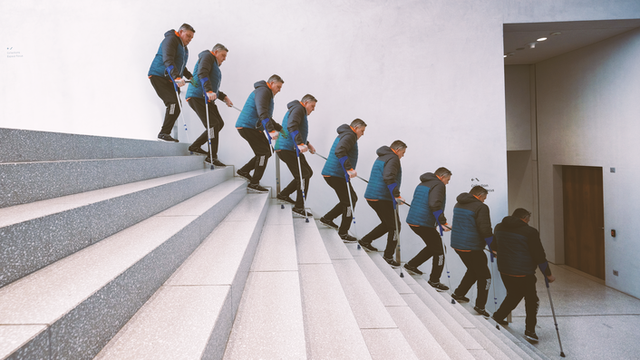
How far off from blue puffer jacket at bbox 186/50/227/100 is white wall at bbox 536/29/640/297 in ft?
22.4

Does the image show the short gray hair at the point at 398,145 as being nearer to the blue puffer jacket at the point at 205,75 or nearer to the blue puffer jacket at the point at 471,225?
the blue puffer jacket at the point at 471,225

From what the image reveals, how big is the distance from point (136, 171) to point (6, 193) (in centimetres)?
104

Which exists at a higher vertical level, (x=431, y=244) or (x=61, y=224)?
(x=61, y=224)

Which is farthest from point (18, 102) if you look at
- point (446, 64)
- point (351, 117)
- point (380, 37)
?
point (446, 64)

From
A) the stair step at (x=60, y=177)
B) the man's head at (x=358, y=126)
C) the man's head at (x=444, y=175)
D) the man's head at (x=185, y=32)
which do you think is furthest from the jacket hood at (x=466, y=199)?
the man's head at (x=185, y=32)

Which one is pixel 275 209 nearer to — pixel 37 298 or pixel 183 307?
pixel 183 307

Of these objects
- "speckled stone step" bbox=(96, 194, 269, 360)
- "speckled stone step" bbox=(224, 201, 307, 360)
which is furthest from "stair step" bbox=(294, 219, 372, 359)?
"speckled stone step" bbox=(96, 194, 269, 360)

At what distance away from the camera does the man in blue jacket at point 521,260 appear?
3998mm

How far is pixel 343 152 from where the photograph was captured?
386cm

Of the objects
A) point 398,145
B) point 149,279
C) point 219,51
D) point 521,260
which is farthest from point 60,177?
point 521,260

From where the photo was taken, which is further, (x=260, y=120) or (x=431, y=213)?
(x=431, y=213)

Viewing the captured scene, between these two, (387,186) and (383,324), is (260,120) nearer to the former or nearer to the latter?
(387,186)

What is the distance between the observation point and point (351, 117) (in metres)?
5.48

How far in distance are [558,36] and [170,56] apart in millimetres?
6660
